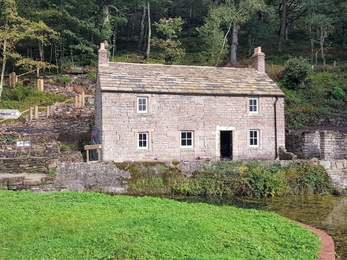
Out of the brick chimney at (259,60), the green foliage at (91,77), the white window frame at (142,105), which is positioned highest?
the green foliage at (91,77)

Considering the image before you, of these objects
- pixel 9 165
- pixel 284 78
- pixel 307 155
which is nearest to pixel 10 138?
pixel 9 165

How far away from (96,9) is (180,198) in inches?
1411

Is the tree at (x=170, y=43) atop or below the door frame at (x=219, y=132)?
atop

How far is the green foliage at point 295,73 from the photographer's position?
3556 cm

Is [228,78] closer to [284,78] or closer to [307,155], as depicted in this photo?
[307,155]

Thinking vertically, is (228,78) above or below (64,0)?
below

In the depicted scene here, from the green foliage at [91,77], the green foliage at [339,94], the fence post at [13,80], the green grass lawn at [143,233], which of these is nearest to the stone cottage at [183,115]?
the green grass lawn at [143,233]

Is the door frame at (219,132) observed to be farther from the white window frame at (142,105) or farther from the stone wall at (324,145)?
the stone wall at (324,145)

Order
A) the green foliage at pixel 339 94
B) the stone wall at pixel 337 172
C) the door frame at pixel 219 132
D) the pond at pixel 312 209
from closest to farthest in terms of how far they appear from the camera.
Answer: the pond at pixel 312 209 < the stone wall at pixel 337 172 < the door frame at pixel 219 132 < the green foliage at pixel 339 94

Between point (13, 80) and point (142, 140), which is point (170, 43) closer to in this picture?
point (13, 80)

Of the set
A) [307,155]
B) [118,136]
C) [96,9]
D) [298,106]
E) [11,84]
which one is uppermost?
[96,9]

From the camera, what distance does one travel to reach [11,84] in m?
38.0

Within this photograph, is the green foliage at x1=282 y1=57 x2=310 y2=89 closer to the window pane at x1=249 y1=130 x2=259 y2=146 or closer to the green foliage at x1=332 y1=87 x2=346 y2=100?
the green foliage at x1=332 y1=87 x2=346 y2=100

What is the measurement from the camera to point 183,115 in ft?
76.8
